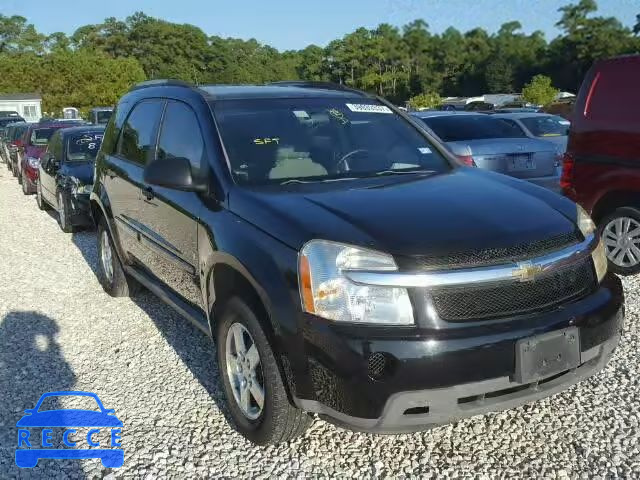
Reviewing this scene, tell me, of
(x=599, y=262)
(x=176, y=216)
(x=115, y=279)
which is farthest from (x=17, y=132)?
(x=599, y=262)

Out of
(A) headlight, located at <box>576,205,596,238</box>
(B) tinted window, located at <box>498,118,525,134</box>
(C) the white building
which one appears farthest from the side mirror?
(C) the white building

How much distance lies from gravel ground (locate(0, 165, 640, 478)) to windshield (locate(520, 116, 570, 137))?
6450 mm

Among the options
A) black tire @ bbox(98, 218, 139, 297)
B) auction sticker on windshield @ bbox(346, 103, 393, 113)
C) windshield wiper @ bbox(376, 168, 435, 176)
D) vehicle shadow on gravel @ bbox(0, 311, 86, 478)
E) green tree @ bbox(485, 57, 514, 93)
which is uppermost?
green tree @ bbox(485, 57, 514, 93)

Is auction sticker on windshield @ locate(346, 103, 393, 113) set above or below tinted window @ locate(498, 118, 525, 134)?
above

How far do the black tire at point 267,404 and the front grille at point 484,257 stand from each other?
2.54ft

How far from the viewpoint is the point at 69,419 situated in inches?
143

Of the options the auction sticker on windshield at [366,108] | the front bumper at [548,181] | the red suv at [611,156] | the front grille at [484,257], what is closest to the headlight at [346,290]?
the front grille at [484,257]

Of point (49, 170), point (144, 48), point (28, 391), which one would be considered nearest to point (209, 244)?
point (28, 391)

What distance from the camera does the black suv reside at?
101 inches

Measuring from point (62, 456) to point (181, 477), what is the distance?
2.31 ft

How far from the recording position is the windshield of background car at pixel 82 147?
392 inches

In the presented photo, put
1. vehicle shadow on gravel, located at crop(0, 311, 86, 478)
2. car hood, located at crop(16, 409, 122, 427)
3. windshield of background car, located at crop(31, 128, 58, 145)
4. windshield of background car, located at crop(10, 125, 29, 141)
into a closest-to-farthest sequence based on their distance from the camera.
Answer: vehicle shadow on gravel, located at crop(0, 311, 86, 478) → car hood, located at crop(16, 409, 122, 427) → windshield of background car, located at crop(31, 128, 58, 145) → windshield of background car, located at crop(10, 125, 29, 141)

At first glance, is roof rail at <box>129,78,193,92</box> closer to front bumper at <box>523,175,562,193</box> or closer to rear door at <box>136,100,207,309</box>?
rear door at <box>136,100,207,309</box>

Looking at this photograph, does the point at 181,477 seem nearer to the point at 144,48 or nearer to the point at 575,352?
the point at 575,352
